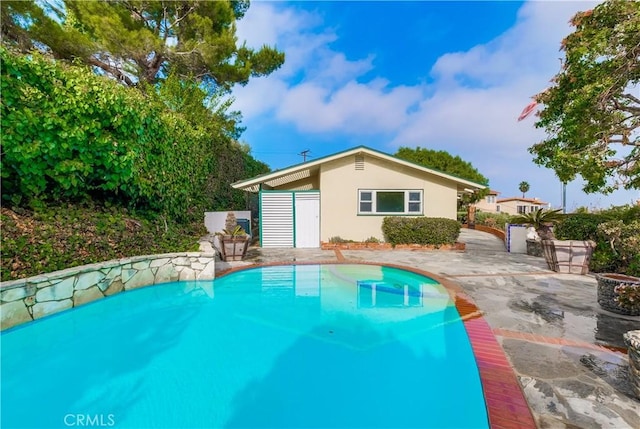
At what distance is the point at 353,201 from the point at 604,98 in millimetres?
8367

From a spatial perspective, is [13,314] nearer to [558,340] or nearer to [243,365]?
[243,365]

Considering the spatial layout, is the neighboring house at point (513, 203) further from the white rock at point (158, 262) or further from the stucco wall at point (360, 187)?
the white rock at point (158, 262)

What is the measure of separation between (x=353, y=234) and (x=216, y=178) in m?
7.19

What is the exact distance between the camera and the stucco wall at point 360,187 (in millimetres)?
12641

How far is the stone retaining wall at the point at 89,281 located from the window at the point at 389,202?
7649 millimetres

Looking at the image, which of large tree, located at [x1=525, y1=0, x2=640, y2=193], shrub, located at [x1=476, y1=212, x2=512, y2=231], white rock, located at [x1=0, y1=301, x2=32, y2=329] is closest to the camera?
white rock, located at [x1=0, y1=301, x2=32, y2=329]

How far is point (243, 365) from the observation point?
3.45 m

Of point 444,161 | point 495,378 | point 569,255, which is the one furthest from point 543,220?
point 444,161

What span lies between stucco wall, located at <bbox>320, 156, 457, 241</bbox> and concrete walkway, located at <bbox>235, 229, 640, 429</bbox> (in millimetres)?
4743

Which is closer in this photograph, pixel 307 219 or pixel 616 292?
pixel 616 292

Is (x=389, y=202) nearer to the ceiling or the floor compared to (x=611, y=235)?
nearer to the ceiling

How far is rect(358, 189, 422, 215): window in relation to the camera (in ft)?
41.9

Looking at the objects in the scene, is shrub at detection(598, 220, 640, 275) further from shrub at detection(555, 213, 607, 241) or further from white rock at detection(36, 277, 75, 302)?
white rock at detection(36, 277, 75, 302)

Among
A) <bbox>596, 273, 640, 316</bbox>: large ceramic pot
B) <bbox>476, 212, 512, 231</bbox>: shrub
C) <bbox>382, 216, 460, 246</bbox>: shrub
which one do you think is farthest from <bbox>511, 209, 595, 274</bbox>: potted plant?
<bbox>476, 212, 512, 231</bbox>: shrub
